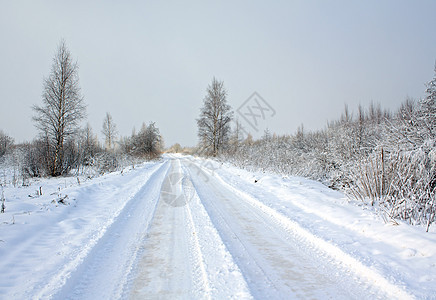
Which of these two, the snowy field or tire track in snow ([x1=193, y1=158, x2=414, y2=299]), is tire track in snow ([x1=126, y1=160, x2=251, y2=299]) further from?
tire track in snow ([x1=193, y1=158, x2=414, y2=299])

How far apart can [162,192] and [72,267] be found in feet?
17.8

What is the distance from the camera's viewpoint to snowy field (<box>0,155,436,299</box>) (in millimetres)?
2480

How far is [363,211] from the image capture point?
496cm

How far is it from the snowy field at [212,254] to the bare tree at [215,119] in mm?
24005

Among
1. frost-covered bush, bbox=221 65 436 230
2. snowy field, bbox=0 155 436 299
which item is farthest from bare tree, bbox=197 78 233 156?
snowy field, bbox=0 155 436 299

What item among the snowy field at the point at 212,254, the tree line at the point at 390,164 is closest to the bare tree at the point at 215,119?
the tree line at the point at 390,164

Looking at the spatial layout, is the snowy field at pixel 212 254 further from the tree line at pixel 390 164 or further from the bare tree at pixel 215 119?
the bare tree at pixel 215 119

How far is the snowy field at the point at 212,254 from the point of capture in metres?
2.48

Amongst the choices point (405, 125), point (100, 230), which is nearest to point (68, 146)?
point (100, 230)

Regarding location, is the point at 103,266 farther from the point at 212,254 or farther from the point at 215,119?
the point at 215,119

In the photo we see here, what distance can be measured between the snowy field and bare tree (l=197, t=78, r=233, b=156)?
2400cm

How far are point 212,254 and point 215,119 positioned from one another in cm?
2663

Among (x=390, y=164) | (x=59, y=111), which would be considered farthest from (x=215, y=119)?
(x=390, y=164)

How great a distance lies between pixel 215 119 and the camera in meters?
29.3
